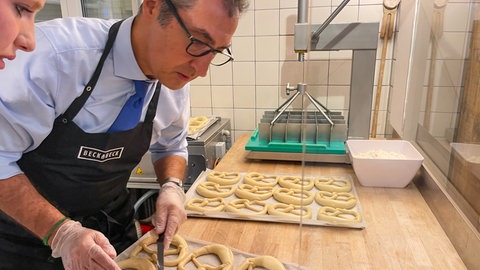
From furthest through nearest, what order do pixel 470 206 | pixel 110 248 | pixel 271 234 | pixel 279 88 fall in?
pixel 279 88 < pixel 271 234 < pixel 470 206 < pixel 110 248

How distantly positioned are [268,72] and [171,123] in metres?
1.09

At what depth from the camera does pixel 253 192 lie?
1.26m

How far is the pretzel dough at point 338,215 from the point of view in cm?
103

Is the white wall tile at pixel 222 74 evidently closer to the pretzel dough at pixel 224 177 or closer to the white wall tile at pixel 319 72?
the white wall tile at pixel 319 72

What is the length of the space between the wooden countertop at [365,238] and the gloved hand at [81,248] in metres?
0.33

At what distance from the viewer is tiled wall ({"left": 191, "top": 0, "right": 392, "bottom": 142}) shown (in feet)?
6.26

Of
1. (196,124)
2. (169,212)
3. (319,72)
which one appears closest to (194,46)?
(169,212)

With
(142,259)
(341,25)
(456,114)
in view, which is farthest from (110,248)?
(341,25)

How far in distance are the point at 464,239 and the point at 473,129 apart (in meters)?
0.30

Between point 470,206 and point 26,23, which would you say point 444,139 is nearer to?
point 470,206

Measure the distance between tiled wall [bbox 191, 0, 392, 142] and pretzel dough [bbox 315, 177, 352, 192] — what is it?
61 cm

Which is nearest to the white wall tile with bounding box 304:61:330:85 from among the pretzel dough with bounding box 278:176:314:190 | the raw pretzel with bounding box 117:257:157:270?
the pretzel dough with bounding box 278:176:314:190

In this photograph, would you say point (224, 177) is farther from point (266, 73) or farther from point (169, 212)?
point (266, 73)

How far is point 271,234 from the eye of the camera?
101cm
